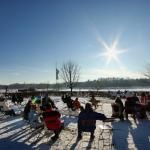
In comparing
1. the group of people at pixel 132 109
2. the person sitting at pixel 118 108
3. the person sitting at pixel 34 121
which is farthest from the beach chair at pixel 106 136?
the person sitting at pixel 118 108

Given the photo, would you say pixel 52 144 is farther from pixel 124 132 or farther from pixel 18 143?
pixel 124 132

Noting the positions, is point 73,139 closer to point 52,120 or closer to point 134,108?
point 52,120

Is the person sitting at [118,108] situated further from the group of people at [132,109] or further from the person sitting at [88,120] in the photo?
the person sitting at [88,120]

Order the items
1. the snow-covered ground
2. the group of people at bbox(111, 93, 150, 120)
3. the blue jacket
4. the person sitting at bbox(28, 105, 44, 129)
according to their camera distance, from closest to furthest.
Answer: the snow-covered ground → the blue jacket → the person sitting at bbox(28, 105, 44, 129) → the group of people at bbox(111, 93, 150, 120)

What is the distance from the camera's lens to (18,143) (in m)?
11.0

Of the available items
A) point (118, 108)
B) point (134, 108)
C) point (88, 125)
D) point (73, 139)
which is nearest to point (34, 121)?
point (73, 139)

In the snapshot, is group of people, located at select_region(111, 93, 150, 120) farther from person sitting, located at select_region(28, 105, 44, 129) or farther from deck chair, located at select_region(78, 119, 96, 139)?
deck chair, located at select_region(78, 119, 96, 139)

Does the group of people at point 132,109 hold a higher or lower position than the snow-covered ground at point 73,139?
higher

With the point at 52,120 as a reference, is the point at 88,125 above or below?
below

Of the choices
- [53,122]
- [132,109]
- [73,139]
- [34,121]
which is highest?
[132,109]

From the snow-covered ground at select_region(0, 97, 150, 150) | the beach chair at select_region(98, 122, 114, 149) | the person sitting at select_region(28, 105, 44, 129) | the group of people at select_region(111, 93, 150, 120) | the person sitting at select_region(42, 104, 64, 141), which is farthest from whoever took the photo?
the group of people at select_region(111, 93, 150, 120)

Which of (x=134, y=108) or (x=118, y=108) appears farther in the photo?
(x=118, y=108)

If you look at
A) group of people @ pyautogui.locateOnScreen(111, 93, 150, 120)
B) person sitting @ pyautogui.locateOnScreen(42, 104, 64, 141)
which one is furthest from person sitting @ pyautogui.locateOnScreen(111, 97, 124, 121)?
person sitting @ pyautogui.locateOnScreen(42, 104, 64, 141)

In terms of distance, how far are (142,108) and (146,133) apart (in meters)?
4.90
